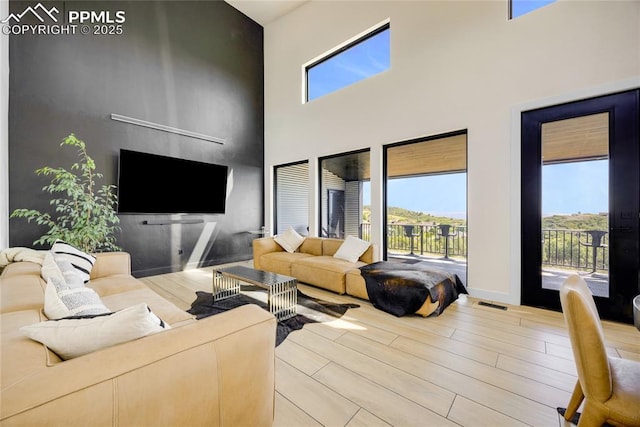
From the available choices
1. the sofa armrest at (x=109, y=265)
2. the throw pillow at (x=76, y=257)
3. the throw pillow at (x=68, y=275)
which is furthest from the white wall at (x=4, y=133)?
the throw pillow at (x=68, y=275)

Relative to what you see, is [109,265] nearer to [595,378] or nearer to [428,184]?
[595,378]

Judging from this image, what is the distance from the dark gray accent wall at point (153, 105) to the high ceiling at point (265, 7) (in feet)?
0.49

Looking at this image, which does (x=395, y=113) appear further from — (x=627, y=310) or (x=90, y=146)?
(x=90, y=146)

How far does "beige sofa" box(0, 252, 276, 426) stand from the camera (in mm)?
625

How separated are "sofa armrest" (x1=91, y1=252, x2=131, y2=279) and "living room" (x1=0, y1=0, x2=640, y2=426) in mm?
1446

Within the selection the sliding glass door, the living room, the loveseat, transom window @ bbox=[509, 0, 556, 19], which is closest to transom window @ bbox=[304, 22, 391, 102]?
the living room

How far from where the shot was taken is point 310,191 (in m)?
5.29

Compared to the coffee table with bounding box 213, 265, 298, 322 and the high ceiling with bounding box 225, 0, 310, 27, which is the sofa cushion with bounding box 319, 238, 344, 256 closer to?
the coffee table with bounding box 213, 265, 298, 322

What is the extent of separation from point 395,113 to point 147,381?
4.26 m

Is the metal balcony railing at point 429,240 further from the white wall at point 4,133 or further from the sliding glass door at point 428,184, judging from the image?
the white wall at point 4,133

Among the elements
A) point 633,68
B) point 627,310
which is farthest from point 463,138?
point 627,310

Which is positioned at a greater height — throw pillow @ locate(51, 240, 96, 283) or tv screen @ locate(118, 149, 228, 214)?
tv screen @ locate(118, 149, 228, 214)

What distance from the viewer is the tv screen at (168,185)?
13.5 feet

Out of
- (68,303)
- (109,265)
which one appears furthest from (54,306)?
(109,265)
